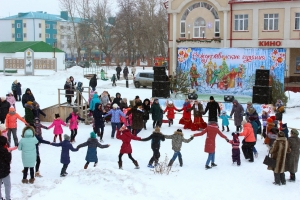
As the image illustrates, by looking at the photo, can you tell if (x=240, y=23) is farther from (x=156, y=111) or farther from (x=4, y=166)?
(x=4, y=166)

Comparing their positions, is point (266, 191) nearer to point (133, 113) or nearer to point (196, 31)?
point (133, 113)

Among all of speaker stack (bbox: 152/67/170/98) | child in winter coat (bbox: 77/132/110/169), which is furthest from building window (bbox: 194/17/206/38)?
child in winter coat (bbox: 77/132/110/169)

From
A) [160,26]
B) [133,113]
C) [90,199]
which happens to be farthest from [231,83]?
[160,26]

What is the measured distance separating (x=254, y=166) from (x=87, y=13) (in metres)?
55.8

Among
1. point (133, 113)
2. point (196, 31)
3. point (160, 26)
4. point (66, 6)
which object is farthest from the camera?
point (66, 6)

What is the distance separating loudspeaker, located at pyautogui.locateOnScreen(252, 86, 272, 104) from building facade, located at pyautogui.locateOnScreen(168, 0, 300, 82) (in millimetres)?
12832

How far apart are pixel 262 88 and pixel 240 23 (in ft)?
50.4

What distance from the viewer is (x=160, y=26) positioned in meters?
60.9

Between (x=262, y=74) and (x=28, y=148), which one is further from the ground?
(x=262, y=74)

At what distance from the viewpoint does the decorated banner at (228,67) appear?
22859 millimetres

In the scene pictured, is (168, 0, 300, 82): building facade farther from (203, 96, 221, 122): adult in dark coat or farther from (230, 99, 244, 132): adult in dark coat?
(230, 99, 244, 132): adult in dark coat

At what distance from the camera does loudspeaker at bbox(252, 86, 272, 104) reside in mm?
20297

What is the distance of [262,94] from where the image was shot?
66.9ft

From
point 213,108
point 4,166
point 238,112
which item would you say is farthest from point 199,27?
point 4,166
